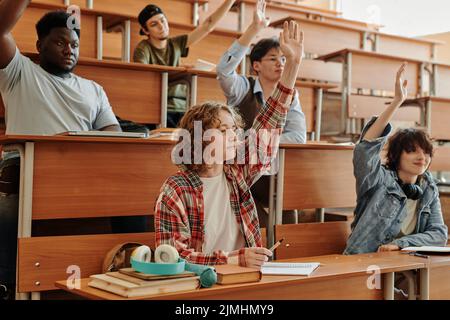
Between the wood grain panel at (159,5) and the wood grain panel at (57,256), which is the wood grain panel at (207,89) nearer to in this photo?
the wood grain panel at (159,5)

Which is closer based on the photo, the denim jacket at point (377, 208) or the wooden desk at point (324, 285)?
the wooden desk at point (324, 285)

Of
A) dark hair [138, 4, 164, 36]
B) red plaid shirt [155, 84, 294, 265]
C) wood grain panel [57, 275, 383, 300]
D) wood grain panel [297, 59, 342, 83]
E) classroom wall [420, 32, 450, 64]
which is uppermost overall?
classroom wall [420, 32, 450, 64]

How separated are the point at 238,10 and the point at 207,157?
3173 millimetres

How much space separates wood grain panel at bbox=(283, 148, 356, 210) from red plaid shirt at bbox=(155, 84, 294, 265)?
54cm

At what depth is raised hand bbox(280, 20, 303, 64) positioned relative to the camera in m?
1.67

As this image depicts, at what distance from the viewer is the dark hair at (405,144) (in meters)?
2.21

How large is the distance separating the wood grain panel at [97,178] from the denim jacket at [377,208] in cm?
69

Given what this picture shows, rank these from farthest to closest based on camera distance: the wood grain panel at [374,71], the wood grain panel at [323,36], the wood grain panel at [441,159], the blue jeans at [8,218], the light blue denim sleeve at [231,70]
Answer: the wood grain panel at [323,36]
the wood grain panel at [374,71]
the wood grain panel at [441,159]
the light blue denim sleeve at [231,70]
the blue jeans at [8,218]

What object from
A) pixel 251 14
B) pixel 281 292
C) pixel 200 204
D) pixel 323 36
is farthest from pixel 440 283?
pixel 251 14

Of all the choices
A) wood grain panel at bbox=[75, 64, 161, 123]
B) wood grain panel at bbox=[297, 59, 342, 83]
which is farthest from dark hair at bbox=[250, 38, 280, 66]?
wood grain panel at bbox=[297, 59, 342, 83]

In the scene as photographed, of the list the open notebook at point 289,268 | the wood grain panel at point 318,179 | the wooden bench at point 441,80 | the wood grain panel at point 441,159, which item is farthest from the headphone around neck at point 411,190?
the wooden bench at point 441,80

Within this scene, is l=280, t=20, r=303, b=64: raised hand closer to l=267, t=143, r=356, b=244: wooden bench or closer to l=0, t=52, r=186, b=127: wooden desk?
l=267, t=143, r=356, b=244: wooden bench
